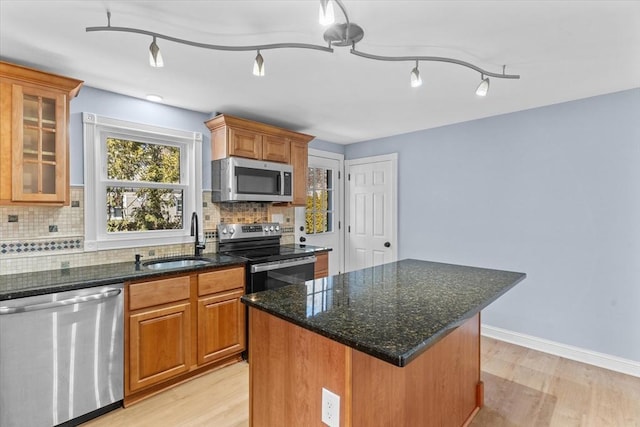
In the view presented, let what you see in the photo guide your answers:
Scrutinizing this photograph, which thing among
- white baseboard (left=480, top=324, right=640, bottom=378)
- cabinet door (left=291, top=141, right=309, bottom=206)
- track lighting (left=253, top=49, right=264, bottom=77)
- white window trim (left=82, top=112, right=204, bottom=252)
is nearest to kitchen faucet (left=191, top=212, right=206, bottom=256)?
white window trim (left=82, top=112, right=204, bottom=252)

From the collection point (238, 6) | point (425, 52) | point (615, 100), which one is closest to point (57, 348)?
point (238, 6)

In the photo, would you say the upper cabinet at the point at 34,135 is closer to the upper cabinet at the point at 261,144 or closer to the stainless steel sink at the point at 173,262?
the stainless steel sink at the point at 173,262

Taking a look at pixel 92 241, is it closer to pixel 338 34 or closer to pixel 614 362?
pixel 338 34

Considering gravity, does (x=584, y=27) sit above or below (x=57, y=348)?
above

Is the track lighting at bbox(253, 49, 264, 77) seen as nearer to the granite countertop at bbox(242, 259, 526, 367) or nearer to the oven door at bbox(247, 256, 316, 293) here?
the granite countertop at bbox(242, 259, 526, 367)

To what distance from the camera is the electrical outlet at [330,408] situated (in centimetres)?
114

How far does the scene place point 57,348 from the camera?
1.95 metres

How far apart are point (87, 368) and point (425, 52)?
2.96 m

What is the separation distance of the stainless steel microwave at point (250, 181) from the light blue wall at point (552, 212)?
179 centimetres

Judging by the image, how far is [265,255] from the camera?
3.16 meters

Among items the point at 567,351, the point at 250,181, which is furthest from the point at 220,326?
the point at 567,351

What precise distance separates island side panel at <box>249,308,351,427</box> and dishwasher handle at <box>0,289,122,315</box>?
3.90 ft

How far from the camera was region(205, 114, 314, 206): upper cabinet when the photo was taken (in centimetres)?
316

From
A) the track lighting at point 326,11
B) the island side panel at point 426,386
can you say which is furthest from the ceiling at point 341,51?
the island side panel at point 426,386
